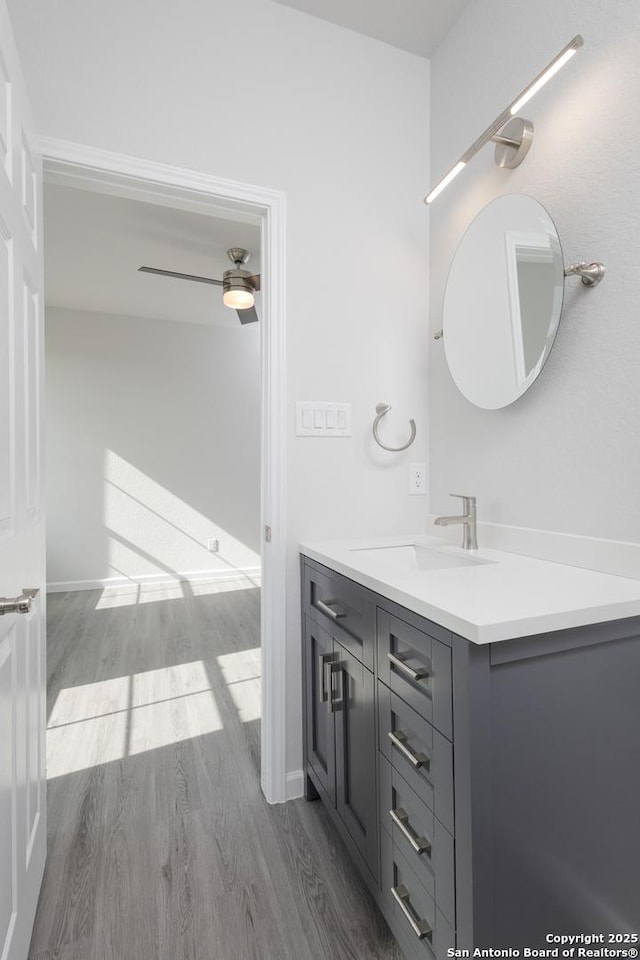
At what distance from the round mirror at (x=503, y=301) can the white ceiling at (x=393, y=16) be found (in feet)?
2.65

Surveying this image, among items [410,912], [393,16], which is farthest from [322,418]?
[393,16]

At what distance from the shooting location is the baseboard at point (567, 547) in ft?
3.72

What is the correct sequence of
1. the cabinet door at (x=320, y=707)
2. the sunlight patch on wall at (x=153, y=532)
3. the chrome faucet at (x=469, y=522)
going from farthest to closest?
the sunlight patch on wall at (x=153, y=532) < the chrome faucet at (x=469, y=522) < the cabinet door at (x=320, y=707)

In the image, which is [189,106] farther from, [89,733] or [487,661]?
[89,733]

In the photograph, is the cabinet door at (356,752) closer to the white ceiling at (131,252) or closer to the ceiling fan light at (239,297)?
the white ceiling at (131,252)

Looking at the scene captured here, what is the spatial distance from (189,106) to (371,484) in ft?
4.54

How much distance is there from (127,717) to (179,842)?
901mm

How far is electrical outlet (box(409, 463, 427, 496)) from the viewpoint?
1905 millimetres

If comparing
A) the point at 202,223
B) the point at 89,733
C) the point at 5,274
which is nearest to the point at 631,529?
the point at 5,274

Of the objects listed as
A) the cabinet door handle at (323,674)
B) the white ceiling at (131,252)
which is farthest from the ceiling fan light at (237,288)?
the cabinet door handle at (323,674)

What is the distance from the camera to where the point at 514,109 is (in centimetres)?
125

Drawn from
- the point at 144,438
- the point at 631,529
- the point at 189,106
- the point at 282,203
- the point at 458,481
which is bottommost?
the point at 631,529

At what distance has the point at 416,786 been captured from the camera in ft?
3.21

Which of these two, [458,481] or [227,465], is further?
[227,465]
